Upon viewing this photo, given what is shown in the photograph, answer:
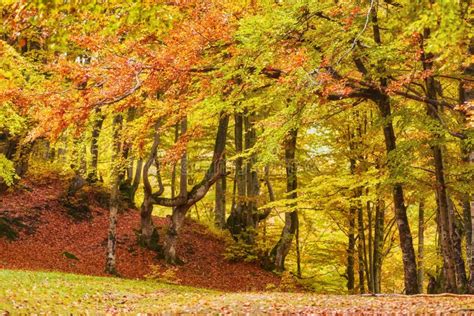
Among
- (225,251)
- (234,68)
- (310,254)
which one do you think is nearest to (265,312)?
(234,68)

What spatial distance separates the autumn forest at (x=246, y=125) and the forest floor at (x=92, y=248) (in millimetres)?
104

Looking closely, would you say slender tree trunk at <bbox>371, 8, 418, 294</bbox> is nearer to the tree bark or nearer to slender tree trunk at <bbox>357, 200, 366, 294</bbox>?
slender tree trunk at <bbox>357, 200, 366, 294</bbox>

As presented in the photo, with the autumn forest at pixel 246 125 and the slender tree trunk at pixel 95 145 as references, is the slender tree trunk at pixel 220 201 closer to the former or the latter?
the autumn forest at pixel 246 125

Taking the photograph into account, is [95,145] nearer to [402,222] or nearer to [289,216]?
[289,216]

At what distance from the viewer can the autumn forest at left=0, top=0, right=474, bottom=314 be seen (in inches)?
418

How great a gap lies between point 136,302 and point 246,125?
54.7ft

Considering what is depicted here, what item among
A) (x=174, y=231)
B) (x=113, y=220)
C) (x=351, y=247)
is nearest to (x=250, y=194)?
(x=174, y=231)

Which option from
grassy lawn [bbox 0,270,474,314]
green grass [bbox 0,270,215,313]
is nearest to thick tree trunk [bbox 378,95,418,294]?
grassy lawn [bbox 0,270,474,314]

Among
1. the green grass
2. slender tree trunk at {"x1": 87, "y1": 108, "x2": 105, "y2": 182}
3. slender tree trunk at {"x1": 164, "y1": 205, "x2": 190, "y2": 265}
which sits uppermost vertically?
slender tree trunk at {"x1": 87, "y1": 108, "x2": 105, "y2": 182}

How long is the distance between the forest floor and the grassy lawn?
16.0 feet

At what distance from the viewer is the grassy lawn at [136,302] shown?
10.0 meters

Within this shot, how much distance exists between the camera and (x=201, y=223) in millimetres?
29734

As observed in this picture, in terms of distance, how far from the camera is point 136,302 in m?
12.0

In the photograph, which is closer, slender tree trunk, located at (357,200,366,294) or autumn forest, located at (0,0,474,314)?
autumn forest, located at (0,0,474,314)
